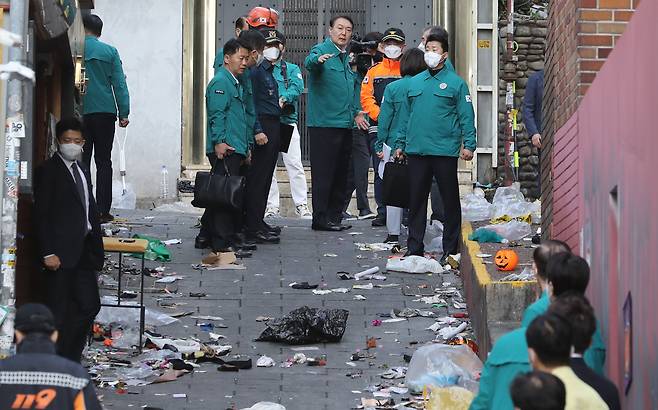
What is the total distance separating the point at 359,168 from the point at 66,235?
791 cm

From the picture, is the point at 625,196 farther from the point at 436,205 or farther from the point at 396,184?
the point at 436,205

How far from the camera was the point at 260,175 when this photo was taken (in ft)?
52.0

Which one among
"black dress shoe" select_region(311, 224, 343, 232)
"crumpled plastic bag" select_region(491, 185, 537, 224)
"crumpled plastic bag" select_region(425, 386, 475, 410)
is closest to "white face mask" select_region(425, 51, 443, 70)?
"crumpled plastic bag" select_region(491, 185, 537, 224)

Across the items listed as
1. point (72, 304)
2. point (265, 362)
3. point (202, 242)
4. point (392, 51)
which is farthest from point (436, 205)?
point (72, 304)

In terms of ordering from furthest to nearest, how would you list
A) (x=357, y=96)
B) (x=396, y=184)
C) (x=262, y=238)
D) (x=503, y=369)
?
(x=357, y=96) < (x=262, y=238) < (x=396, y=184) < (x=503, y=369)

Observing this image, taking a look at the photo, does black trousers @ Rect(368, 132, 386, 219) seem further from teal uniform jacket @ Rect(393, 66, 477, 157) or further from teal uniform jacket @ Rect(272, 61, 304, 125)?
teal uniform jacket @ Rect(393, 66, 477, 157)

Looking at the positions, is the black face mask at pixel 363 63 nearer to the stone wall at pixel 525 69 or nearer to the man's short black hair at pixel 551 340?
the stone wall at pixel 525 69

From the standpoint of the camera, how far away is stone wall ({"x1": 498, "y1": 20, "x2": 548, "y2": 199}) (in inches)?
859

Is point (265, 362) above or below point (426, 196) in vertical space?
below

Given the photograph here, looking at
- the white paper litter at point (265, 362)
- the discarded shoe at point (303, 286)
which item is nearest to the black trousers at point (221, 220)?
the discarded shoe at point (303, 286)

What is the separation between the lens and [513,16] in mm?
21344

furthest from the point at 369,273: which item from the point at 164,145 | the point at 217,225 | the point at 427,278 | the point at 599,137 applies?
the point at 164,145

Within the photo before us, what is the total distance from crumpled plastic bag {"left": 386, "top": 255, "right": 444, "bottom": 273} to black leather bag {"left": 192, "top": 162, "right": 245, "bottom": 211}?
60.3 inches

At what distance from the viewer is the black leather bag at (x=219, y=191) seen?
47.7 ft
